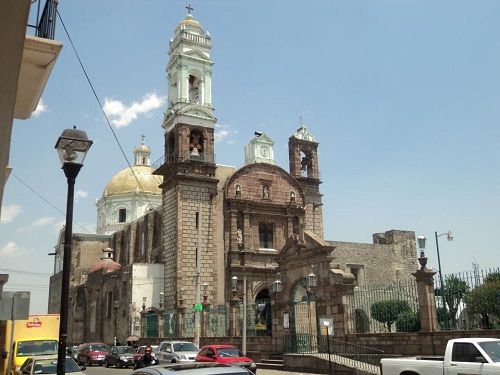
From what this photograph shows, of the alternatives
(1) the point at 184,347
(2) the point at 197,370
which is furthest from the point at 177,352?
(2) the point at 197,370

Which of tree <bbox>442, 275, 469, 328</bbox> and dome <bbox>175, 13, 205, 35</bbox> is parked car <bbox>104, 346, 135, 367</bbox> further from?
dome <bbox>175, 13, 205, 35</bbox>

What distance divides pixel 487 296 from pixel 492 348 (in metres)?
6.59

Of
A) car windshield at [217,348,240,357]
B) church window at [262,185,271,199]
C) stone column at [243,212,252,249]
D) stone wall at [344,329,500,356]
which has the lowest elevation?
car windshield at [217,348,240,357]

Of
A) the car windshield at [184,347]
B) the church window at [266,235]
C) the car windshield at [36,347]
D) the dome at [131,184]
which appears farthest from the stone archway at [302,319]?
the dome at [131,184]

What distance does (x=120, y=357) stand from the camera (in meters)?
28.2

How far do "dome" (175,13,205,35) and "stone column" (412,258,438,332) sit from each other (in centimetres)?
3000

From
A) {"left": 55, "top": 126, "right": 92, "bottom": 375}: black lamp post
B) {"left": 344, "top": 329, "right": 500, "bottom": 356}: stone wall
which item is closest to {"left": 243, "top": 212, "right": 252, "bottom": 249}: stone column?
{"left": 344, "top": 329, "right": 500, "bottom": 356}: stone wall

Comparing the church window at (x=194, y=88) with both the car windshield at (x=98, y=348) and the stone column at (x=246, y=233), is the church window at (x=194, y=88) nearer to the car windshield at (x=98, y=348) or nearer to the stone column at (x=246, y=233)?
the stone column at (x=246, y=233)

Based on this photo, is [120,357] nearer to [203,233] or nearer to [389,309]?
[203,233]

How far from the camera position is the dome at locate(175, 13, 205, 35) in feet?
138

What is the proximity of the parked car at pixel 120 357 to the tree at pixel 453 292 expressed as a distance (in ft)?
55.6

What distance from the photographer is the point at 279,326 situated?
82.6 ft

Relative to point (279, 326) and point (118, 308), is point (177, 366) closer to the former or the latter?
point (279, 326)

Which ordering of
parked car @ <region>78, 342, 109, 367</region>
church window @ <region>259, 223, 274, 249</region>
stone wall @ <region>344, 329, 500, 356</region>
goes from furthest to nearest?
church window @ <region>259, 223, 274, 249</region> < parked car @ <region>78, 342, 109, 367</region> < stone wall @ <region>344, 329, 500, 356</region>
